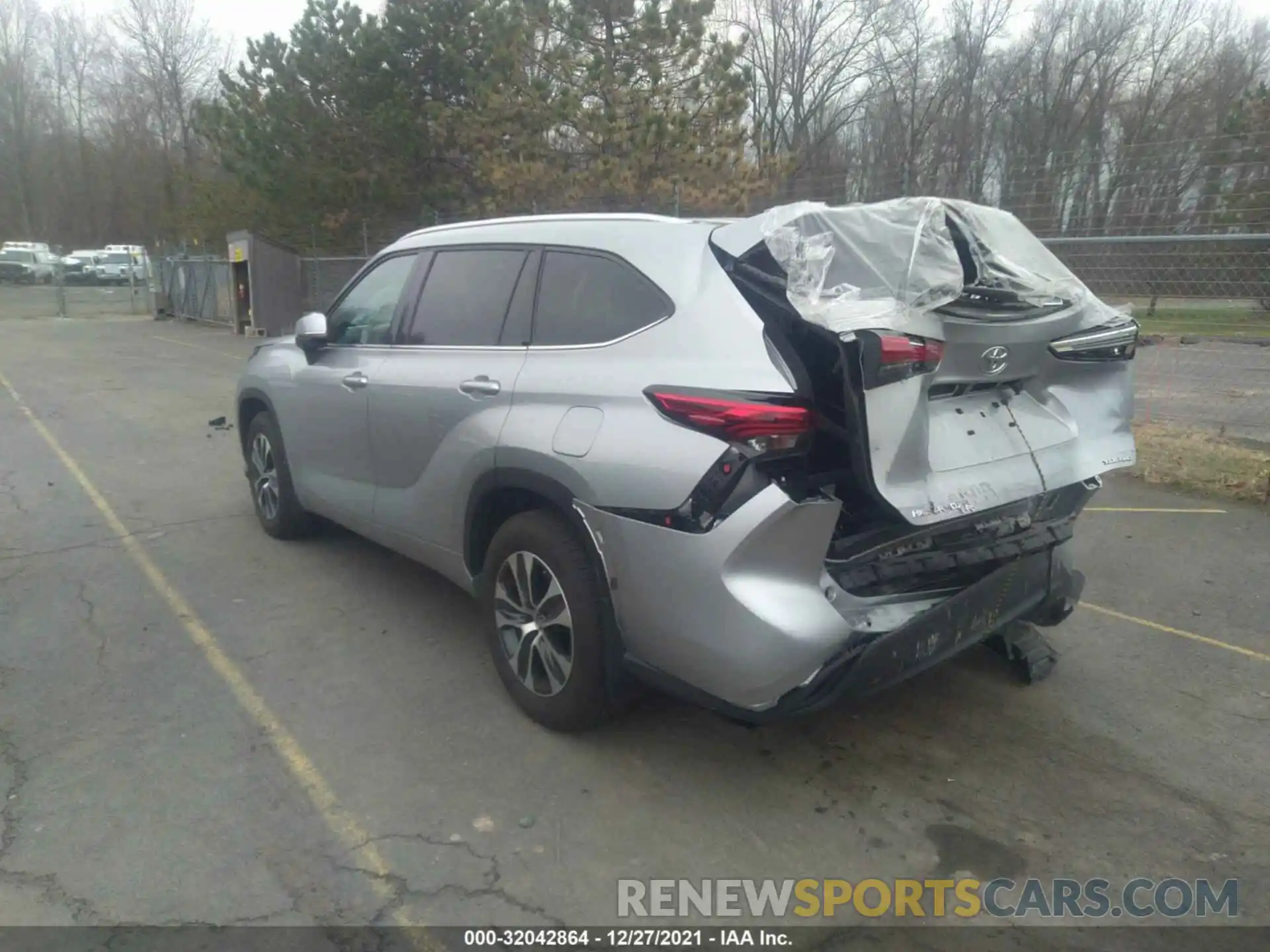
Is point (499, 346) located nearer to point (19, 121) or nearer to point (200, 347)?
point (200, 347)

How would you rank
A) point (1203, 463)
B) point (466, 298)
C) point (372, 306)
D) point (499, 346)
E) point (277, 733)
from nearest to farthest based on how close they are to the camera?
point (277, 733) → point (499, 346) → point (466, 298) → point (372, 306) → point (1203, 463)

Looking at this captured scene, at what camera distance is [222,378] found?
47.7ft

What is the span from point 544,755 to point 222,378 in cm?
1273

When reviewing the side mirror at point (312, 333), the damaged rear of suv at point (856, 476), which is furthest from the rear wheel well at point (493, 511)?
the side mirror at point (312, 333)

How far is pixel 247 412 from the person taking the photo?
6.28 meters

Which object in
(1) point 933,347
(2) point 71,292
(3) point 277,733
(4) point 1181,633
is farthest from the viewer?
(2) point 71,292

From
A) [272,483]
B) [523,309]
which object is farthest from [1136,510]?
[272,483]

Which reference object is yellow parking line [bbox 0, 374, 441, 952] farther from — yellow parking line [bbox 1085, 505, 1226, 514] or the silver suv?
yellow parking line [bbox 1085, 505, 1226, 514]

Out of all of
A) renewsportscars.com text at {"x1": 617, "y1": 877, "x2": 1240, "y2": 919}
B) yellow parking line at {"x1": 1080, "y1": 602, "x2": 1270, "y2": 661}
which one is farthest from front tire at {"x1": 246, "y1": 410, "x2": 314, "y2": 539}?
→ yellow parking line at {"x1": 1080, "y1": 602, "x2": 1270, "y2": 661}

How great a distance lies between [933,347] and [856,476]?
50 cm

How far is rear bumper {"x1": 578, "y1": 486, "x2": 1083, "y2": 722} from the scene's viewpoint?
2.84m

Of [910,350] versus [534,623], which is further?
[534,623]

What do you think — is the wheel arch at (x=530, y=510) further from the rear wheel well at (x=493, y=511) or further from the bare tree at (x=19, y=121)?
the bare tree at (x=19, y=121)

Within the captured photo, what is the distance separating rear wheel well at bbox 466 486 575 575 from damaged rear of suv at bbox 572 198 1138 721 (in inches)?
20.3
